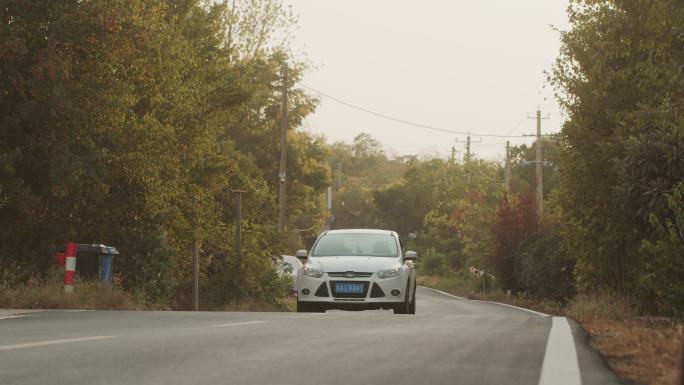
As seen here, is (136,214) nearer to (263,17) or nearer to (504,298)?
(504,298)

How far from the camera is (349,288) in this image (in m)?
18.5

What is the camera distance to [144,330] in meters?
10.0

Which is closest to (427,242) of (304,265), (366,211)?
(366,211)

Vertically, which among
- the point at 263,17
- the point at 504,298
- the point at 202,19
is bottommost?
the point at 504,298

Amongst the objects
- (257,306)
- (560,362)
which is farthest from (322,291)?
(257,306)

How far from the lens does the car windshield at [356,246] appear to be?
779 inches

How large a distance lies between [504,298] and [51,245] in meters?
29.5

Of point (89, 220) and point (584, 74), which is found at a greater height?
point (584, 74)

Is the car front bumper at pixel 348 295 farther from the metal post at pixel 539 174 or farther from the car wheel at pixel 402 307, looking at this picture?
the metal post at pixel 539 174

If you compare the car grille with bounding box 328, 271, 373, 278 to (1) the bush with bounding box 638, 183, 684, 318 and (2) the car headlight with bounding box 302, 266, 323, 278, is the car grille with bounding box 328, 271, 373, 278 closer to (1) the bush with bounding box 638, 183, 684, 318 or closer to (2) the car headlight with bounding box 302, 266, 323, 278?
(2) the car headlight with bounding box 302, 266, 323, 278

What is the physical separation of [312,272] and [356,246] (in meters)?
1.44

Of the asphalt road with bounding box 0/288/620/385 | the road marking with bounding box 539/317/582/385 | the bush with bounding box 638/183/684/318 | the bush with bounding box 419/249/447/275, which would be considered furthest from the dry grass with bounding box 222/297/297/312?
the bush with bounding box 419/249/447/275

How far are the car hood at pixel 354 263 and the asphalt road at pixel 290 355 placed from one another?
7516 mm

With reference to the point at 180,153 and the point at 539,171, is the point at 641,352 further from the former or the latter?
the point at 539,171
